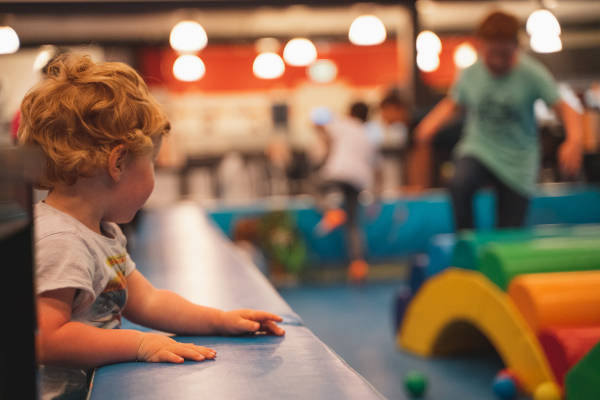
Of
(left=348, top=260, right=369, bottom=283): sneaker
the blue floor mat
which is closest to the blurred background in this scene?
(left=348, top=260, right=369, bottom=283): sneaker

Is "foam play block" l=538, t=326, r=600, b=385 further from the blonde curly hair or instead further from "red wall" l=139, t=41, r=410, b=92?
"red wall" l=139, t=41, r=410, b=92

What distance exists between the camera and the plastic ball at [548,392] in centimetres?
217

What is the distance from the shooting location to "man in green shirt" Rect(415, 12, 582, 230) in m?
3.30

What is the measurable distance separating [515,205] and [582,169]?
482 cm

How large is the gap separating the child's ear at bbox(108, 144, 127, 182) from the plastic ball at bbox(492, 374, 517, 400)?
1.74m

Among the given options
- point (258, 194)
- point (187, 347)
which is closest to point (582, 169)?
point (258, 194)

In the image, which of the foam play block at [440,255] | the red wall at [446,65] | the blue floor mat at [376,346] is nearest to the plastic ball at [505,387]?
the blue floor mat at [376,346]

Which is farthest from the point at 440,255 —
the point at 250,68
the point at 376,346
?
the point at 250,68

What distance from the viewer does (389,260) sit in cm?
630

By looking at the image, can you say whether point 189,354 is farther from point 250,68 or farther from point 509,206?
point 250,68

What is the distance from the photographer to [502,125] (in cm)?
339

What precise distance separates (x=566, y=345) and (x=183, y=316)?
132cm

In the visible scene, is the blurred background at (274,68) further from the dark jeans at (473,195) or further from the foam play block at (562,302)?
the foam play block at (562,302)

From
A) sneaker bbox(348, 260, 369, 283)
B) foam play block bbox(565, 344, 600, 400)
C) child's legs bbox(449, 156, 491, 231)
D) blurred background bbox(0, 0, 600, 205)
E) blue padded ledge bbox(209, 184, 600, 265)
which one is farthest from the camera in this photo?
blurred background bbox(0, 0, 600, 205)
